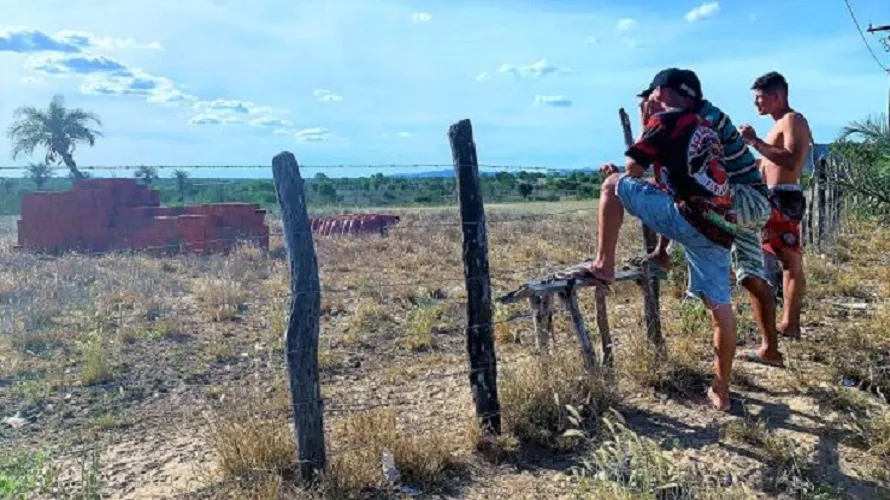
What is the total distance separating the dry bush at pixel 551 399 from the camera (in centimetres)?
424

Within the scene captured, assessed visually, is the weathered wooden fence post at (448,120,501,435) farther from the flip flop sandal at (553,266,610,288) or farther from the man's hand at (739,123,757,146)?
the man's hand at (739,123,757,146)

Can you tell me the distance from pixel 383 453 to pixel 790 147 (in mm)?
3139

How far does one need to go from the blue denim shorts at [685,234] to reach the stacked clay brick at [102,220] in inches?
510

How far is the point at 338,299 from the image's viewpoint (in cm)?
947

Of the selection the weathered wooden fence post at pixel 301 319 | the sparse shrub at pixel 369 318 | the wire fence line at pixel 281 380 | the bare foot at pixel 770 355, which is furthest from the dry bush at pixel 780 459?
the sparse shrub at pixel 369 318

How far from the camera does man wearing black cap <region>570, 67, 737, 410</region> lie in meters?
3.84

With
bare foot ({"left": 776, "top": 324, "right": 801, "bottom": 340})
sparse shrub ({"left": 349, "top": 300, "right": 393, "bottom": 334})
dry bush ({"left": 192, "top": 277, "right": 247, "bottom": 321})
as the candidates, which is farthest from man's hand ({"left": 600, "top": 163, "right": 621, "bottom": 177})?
dry bush ({"left": 192, "top": 277, "right": 247, "bottom": 321})

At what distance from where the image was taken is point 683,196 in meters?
3.91

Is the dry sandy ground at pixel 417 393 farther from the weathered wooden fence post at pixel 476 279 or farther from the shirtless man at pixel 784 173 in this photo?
the shirtless man at pixel 784 173

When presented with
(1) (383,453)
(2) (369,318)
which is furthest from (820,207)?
(1) (383,453)

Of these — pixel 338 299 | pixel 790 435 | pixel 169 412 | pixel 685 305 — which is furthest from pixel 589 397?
pixel 338 299

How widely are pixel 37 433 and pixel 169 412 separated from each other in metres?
0.82

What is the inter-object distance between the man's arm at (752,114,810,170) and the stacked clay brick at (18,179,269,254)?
41.5 feet

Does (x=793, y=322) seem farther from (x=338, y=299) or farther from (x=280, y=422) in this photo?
(x=338, y=299)
